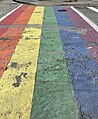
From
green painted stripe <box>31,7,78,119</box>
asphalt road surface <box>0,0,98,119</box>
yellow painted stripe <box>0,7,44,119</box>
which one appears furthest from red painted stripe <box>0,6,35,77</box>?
green painted stripe <box>31,7,78,119</box>

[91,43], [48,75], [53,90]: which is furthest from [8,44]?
[53,90]

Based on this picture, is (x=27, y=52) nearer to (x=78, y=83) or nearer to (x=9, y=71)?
(x=9, y=71)

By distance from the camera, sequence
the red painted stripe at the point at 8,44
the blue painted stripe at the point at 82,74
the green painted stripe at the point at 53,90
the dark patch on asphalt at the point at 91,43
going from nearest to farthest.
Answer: the green painted stripe at the point at 53,90 < the blue painted stripe at the point at 82,74 < the red painted stripe at the point at 8,44 < the dark patch on asphalt at the point at 91,43

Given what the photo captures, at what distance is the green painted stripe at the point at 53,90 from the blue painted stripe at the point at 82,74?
0.45ft

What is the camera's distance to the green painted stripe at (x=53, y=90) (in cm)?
389

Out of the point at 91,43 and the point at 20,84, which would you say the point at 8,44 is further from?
the point at 20,84

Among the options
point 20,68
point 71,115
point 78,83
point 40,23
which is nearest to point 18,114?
point 71,115

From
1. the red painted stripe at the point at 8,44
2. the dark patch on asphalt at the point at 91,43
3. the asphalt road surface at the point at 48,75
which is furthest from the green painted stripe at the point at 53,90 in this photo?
the dark patch on asphalt at the point at 91,43

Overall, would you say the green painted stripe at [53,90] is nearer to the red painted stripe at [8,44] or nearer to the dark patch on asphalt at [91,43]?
the red painted stripe at [8,44]

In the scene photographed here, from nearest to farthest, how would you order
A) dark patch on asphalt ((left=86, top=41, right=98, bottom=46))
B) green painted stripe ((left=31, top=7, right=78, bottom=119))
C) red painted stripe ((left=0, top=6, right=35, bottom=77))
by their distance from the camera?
green painted stripe ((left=31, top=7, right=78, bottom=119)), red painted stripe ((left=0, top=6, right=35, bottom=77)), dark patch on asphalt ((left=86, top=41, right=98, bottom=46))

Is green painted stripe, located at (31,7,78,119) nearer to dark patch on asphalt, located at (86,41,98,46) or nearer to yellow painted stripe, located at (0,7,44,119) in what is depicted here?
yellow painted stripe, located at (0,7,44,119)

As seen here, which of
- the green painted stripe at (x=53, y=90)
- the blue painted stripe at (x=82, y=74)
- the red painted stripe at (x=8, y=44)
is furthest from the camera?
the red painted stripe at (x=8, y=44)

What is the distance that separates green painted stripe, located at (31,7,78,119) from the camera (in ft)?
12.8

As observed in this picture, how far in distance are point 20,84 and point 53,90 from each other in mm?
675
